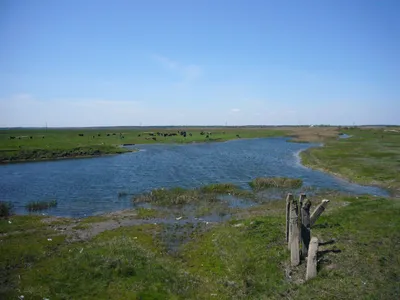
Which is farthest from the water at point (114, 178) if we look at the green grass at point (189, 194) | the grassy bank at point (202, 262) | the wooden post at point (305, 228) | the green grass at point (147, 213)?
the wooden post at point (305, 228)

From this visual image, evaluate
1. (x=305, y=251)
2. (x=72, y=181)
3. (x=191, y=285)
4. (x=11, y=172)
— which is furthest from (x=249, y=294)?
(x=11, y=172)

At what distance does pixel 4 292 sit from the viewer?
12727 millimetres

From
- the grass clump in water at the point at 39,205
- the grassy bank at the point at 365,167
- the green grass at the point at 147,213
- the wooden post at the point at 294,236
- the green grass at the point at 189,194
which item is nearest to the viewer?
the wooden post at the point at 294,236

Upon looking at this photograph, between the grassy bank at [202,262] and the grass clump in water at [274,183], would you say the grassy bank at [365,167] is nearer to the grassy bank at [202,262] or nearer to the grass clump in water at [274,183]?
the grass clump in water at [274,183]

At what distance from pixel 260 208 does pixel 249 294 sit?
51.0ft

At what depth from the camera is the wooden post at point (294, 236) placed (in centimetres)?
1514

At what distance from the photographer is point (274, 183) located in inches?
1506

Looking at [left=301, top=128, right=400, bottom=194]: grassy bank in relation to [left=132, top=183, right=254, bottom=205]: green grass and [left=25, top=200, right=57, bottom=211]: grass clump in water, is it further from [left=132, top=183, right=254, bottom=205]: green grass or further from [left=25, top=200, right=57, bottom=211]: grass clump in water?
[left=25, top=200, right=57, bottom=211]: grass clump in water

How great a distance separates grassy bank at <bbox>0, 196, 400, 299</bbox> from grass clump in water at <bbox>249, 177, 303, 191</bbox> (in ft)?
45.7

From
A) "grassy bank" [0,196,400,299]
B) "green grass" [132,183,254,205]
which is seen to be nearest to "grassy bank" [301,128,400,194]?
"green grass" [132,183,254,205]

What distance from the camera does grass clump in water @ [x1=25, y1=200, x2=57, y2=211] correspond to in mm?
29094

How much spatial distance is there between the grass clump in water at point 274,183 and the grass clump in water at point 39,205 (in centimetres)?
2278

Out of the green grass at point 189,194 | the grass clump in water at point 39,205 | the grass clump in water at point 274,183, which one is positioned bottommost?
the grass clump in water at point 39,205

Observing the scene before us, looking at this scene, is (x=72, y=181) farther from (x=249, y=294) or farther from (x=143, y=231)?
(x=249, y=294)
